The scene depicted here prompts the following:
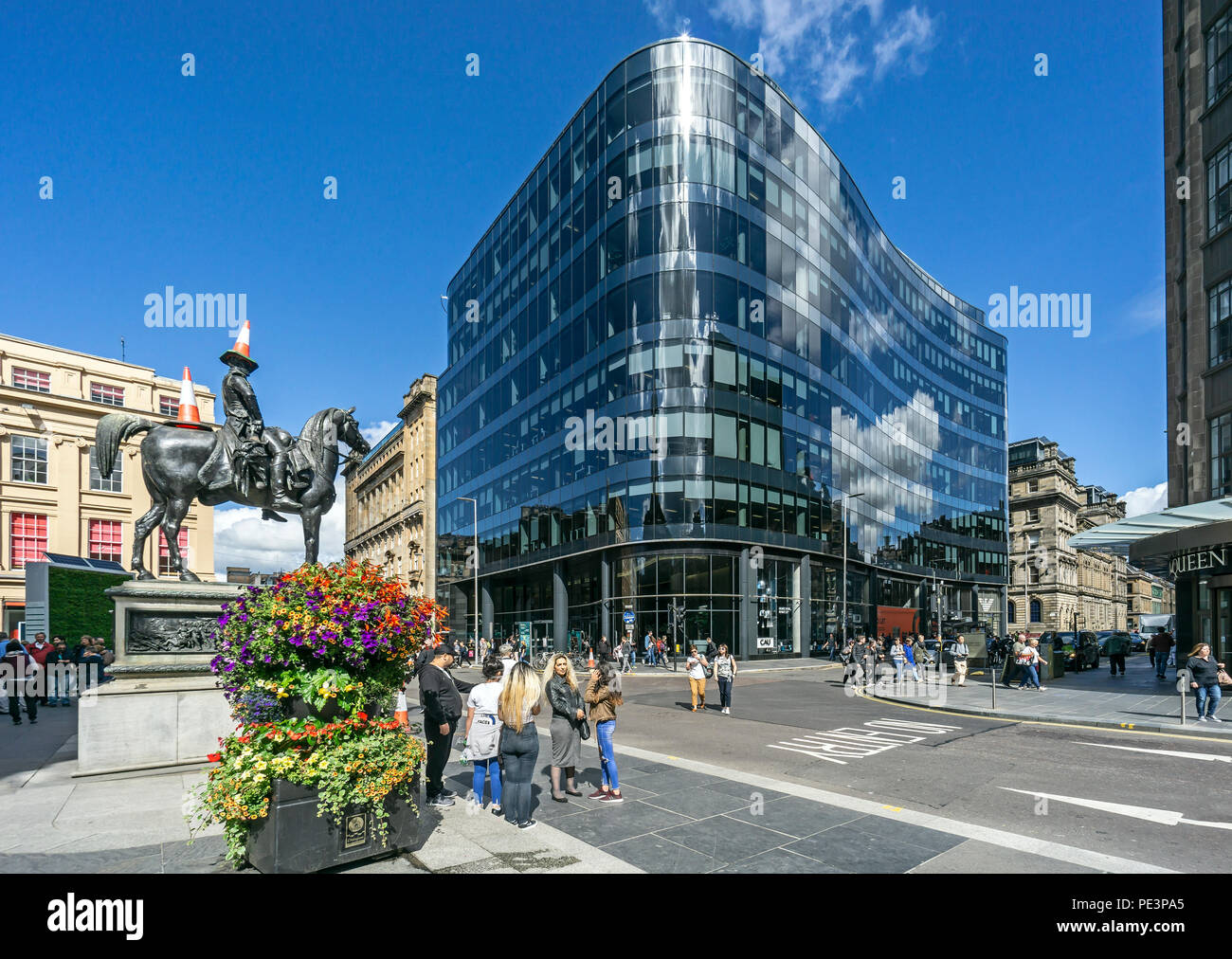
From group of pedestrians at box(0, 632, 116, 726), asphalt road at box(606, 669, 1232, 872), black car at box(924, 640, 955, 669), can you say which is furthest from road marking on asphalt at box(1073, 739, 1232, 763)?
group of pedestrians at box(0, 632, 116, 726)

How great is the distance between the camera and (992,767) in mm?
10656

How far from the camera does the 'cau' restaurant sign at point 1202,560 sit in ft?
71.2

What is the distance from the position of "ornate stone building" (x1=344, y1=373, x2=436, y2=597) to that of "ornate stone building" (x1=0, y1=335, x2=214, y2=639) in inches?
925

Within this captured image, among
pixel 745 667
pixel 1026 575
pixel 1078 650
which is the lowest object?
pixel 1026 575

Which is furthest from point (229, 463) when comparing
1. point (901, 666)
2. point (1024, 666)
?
point (901, 666)

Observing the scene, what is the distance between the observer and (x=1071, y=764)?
10.8m

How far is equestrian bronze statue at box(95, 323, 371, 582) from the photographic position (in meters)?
10.3

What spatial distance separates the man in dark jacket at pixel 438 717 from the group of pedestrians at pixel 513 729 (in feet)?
0.04

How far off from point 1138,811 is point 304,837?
8780 mm

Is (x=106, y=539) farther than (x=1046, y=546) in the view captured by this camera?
No

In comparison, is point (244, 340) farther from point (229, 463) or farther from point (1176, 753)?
point (1176, 753)

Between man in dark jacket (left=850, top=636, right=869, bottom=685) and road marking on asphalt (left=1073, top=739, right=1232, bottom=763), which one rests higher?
road marking on asphalt (left=1073, top=739, right=1232, bottom=763)

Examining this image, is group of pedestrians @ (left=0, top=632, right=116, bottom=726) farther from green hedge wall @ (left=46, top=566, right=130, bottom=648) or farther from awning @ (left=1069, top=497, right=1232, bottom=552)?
awning @ (left=1069, top=497, right=1232, bottom=552)

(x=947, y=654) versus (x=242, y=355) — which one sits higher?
(x=242, y=355)
